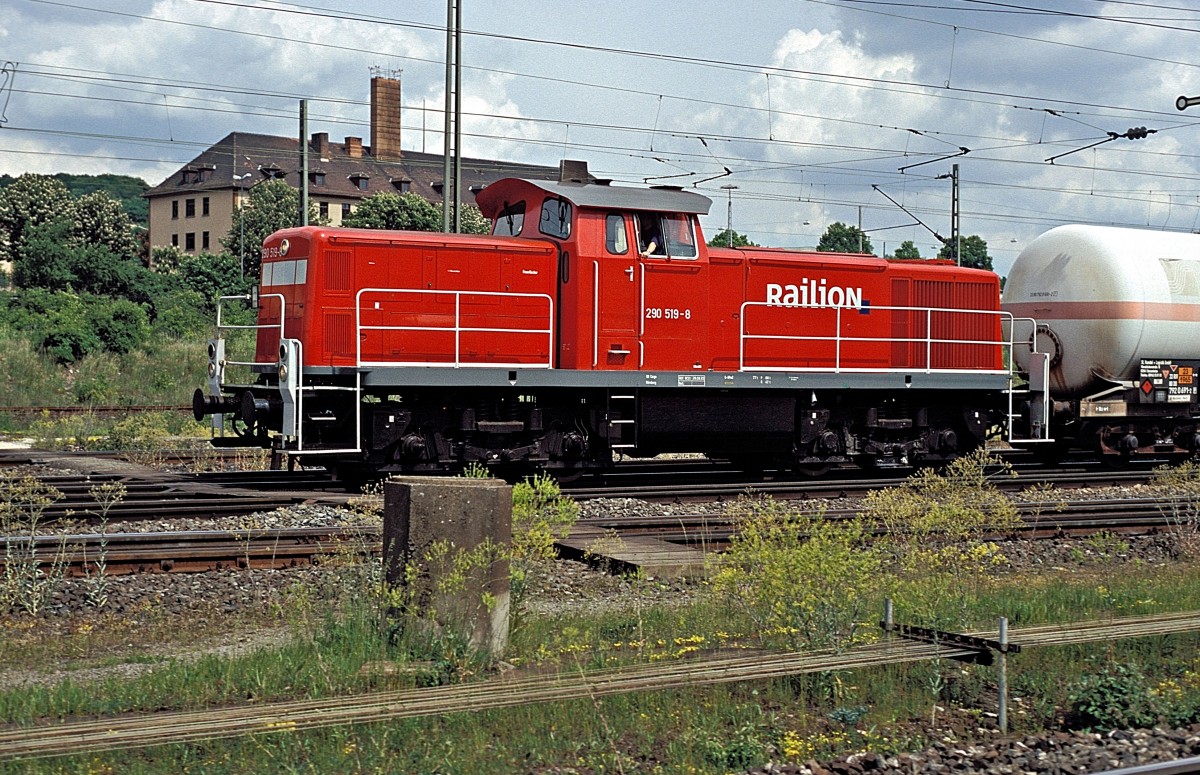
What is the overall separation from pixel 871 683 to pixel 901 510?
343cm

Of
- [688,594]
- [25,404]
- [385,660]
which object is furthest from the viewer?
[25,404]

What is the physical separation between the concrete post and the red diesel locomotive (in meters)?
6.83

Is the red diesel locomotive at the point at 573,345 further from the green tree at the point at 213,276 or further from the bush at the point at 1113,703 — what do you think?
the green tree at the point at 213,276

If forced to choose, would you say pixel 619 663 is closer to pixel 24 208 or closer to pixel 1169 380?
pixel 1169 380

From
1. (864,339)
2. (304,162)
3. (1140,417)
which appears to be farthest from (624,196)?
(304,162)

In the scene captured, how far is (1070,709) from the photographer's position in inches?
262

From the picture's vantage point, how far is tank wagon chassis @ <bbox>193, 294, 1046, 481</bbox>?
14.0 meters

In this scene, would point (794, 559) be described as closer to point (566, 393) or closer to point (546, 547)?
point (546, 547)

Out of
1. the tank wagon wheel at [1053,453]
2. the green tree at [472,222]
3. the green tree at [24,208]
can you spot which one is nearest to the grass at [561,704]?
the tank wagon wheel at [1053,453]

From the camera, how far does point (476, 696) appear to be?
5816 mm

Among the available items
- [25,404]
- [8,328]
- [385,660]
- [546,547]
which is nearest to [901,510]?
[546,547]

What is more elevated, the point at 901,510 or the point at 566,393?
the point at 566,393

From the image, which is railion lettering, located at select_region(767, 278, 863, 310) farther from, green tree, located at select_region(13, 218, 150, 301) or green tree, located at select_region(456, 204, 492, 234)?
green tree, located at select_region(456, 204, 492, 234)

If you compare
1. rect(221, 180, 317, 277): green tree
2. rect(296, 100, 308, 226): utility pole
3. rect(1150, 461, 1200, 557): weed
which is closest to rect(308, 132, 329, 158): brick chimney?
rect(221, 180, 317, 277): green tree
